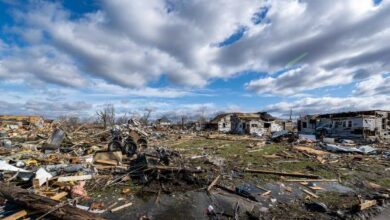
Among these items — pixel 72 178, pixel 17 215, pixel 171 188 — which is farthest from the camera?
pixel 72 178

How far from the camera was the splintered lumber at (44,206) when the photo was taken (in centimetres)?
575

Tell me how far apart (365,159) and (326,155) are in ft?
7.36

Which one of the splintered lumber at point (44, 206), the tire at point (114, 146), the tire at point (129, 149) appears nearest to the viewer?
the splintered lumber at point (44, 206)

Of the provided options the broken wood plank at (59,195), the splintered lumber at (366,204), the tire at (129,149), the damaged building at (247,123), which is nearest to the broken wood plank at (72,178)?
the broken wood plank at (59,195)

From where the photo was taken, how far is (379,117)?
1250 inches

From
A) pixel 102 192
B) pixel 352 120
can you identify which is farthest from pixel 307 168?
pixel 352 120

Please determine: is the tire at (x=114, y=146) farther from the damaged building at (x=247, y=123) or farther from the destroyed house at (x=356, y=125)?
the damaged building at (x=247, y=123)

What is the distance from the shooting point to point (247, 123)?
141 ft

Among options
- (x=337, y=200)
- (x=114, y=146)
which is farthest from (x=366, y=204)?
(x=114, y=146)

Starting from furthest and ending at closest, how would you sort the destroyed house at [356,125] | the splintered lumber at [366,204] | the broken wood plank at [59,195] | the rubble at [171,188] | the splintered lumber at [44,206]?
the destroyed house at [356,125], the broken wood plank at [59,195], the splintered lumber at [366,204], the rubble at [171,188], the splintered lumber at [44,206]

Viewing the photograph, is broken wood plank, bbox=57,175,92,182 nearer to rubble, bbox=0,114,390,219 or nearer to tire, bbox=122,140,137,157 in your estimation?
rubble, bbox=0,114,390,219

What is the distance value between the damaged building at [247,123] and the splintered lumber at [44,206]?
36.5 metres

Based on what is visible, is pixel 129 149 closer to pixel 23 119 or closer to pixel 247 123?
pixel 247 123

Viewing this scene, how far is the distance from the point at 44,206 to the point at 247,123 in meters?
38.9
